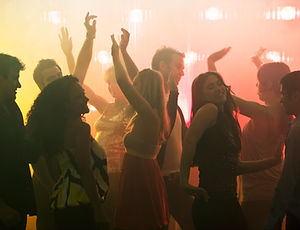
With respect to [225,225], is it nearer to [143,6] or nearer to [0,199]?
[0,199]

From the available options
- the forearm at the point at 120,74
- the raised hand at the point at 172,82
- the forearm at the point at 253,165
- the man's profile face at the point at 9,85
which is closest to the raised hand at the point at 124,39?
the raised hand at the point at 172,82

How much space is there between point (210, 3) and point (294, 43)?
1.08m

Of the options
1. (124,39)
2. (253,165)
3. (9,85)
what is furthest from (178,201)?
(9,85)

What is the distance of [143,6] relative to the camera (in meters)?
5.63

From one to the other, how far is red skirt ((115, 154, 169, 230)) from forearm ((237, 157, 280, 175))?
18.7 inches

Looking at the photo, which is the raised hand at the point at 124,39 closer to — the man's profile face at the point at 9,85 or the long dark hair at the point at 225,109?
the long dark hair at the point at 225,109

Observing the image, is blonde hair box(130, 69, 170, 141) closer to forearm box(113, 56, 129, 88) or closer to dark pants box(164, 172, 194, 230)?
forearm box(113, 56, 129, 88)

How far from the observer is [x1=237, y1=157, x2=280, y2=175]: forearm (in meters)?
2.73

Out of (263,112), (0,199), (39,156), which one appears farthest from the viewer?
(263,112)

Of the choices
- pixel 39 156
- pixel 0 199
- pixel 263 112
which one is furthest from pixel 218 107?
pixel 0 199

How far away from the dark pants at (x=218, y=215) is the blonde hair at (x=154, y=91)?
51 centimetres

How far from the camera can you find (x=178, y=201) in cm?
317

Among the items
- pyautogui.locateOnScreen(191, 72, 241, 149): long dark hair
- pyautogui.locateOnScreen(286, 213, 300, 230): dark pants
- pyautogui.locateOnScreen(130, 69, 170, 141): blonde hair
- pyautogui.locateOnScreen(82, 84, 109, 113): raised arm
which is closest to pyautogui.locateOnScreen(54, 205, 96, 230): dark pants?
pyautogui.locateOnScreen(130, 69, 170, 141): blonde hair

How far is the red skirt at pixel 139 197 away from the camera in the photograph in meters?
2.74
